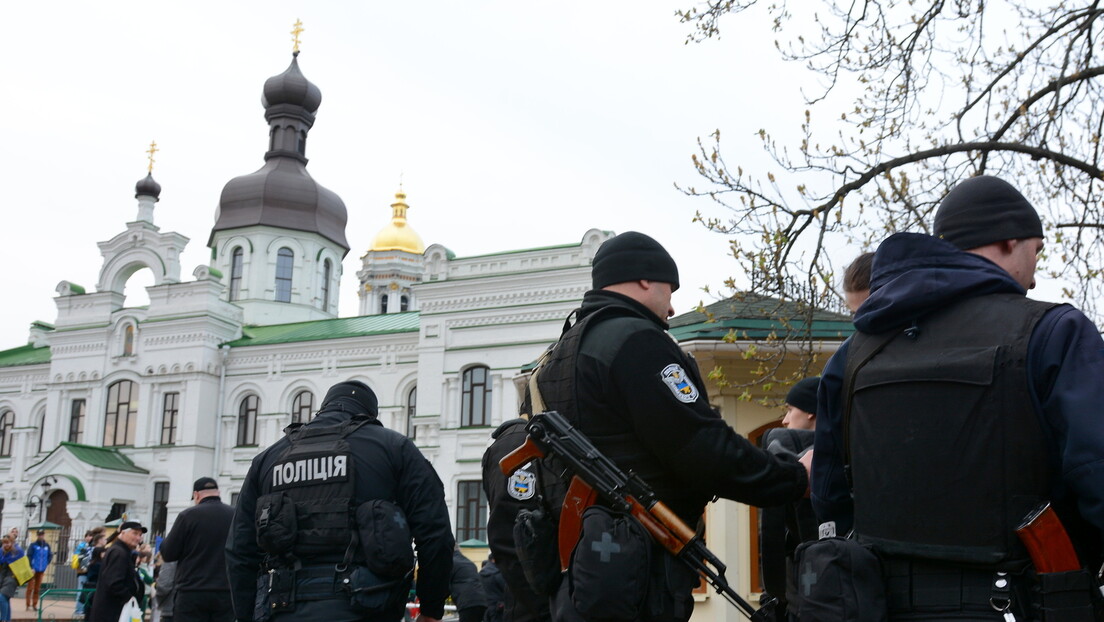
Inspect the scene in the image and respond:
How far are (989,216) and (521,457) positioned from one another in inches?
75.3

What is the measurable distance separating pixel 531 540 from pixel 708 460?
2.53 ft

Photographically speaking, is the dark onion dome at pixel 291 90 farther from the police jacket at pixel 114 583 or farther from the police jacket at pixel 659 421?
the police jacket at pixel 659 421

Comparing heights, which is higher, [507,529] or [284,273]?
[284,273]

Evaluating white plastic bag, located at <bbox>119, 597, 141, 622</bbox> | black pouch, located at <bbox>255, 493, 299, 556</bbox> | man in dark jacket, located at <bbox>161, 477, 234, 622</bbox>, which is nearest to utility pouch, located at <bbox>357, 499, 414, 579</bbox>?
black pouch, located at <bbox>255, 493, 299, 556</bbox>

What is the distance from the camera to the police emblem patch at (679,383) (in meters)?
3.82

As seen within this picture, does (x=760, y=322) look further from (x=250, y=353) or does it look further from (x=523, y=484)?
(x=250, y=353)

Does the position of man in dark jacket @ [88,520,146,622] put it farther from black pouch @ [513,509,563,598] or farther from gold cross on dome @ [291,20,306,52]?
→ gold cross on dome @ [291,20,306,52]

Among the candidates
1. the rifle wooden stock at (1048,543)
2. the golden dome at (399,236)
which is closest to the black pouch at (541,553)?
the rifle wooden stock at (1048,543)

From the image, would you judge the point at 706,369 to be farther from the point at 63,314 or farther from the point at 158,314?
the point at 63,314

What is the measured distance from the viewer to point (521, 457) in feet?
13.2

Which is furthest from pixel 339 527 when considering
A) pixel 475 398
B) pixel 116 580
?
pixel 475 398

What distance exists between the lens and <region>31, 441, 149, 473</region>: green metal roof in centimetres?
3784

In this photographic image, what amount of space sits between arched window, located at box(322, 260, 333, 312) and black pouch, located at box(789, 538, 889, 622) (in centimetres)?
4659

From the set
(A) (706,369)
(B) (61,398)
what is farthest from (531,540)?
(B) (61,398)
